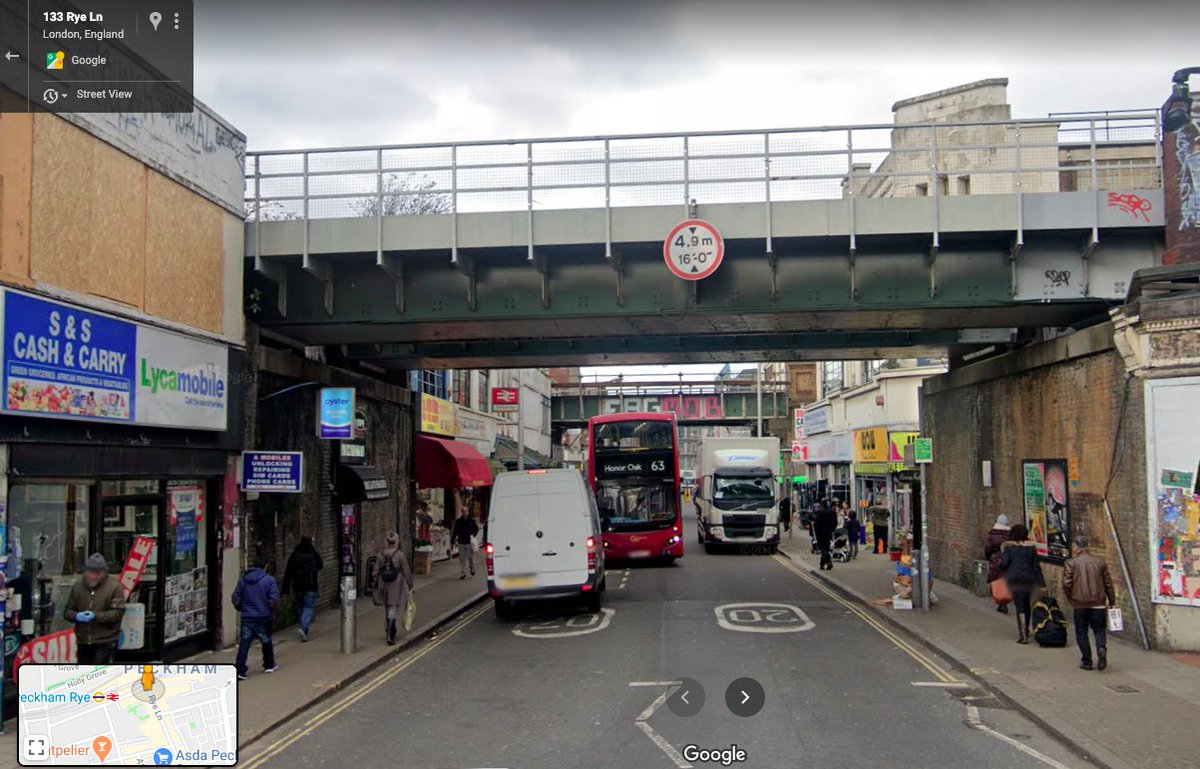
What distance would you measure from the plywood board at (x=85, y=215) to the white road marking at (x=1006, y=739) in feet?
Result: 34.5

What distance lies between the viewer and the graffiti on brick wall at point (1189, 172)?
1425cm

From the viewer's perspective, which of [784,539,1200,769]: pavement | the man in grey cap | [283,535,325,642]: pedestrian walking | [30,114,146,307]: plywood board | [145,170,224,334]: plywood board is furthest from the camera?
[283,535,325,642]: pedestrian walking

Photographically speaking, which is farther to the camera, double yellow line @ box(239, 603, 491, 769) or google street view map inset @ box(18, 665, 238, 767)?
double yellow line @ box(239, 603, 491, 769)

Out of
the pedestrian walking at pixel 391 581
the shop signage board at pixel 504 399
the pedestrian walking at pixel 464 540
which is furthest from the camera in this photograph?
the shop signage board at pixel 504 399

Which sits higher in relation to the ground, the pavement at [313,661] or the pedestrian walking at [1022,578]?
the pedestrian walking at [1022,578]

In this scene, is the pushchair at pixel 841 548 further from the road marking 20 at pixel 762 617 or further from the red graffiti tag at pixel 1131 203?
the red graffiti tag at pixel 1131 203

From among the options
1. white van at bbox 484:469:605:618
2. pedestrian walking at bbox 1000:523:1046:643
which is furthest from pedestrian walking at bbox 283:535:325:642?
pedestrian walking at bbox 1000:523:1046:643

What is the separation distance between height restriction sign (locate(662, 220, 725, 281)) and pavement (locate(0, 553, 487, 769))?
727 centimetres

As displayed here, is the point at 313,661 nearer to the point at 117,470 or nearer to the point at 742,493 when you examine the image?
the point at 117,470

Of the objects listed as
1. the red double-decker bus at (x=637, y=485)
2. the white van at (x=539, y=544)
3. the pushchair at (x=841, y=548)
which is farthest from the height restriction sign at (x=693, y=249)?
the pushchair at (x=841, y=548)

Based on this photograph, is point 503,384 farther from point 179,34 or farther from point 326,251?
point 179,34

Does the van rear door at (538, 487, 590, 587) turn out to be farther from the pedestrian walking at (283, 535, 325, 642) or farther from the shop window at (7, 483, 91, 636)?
the shop window at (7, 483, 91, 636)

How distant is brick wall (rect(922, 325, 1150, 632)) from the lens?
13.4 m

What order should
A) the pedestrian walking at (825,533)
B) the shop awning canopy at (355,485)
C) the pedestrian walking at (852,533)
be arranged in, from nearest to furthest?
the shop awning canopy at (355,485) → the pedestrian walking at (825,533) → the pedestrian walking at (852,533)
